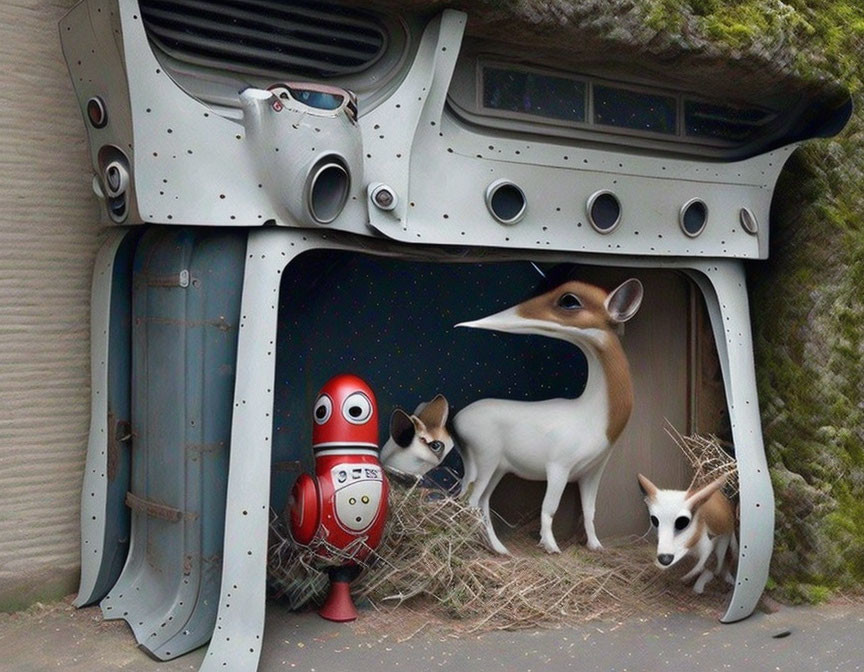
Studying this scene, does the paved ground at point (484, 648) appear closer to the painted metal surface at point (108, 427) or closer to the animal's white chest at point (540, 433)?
the painted metal surface at point (108, 427)

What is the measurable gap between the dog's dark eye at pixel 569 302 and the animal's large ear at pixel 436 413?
22.7 inches

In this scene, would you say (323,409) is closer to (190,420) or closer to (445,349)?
(190,420)

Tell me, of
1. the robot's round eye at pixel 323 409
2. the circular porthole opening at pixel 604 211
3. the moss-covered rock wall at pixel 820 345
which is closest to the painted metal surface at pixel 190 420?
the robot's round eye at pixel 323 409

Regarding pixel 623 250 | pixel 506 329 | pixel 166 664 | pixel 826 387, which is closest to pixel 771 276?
pixel 826 387

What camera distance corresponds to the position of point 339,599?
136 inches

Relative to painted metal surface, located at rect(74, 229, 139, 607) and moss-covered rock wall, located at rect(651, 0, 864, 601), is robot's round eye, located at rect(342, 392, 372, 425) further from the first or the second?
moss-covered rock wall, located at rect(651, 0, 864, 601)

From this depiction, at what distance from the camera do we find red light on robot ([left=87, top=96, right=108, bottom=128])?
3.14 meters

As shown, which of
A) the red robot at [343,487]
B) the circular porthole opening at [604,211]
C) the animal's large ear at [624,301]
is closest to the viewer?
the red robot at [343,487]

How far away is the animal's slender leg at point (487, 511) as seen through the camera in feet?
12.8

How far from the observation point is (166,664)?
307 centimetres

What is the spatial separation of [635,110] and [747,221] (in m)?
0.61

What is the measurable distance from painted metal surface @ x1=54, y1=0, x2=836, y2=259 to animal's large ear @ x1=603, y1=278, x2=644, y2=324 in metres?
0.17

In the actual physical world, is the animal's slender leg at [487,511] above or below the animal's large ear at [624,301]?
below

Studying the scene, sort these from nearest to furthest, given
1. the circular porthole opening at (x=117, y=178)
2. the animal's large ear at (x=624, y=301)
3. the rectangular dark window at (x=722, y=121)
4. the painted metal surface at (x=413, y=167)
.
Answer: the painted metal surface at (x=413, y=167) < the circular porthole opening at (x=117, y=178) < the animal's large ear at (x=624, y=301) < the rectangular dark window at (x=722, y=121)
